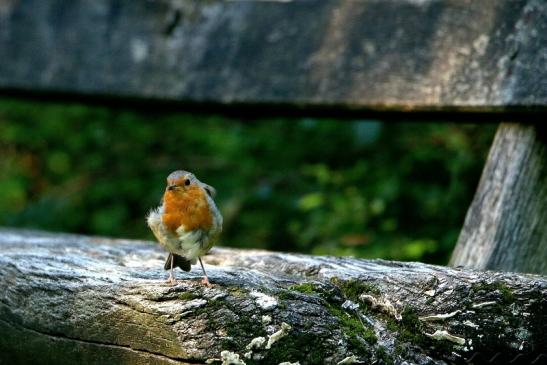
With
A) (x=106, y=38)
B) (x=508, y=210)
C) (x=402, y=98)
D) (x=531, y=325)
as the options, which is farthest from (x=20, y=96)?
(x=531, y=325)

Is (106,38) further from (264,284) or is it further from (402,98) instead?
(264,284)

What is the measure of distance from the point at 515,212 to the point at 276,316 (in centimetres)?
108

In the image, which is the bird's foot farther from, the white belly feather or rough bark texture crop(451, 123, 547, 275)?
rough bark texture crop(451, 123, 547, 275)

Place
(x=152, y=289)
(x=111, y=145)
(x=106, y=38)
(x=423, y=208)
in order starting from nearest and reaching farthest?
1. (x=152, y=289)
2. (x=106, y=38)
3. (x=423, y=208)
4. (x=111, y=145)

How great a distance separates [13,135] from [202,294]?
4.03 meters

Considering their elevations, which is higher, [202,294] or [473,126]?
[473,126]

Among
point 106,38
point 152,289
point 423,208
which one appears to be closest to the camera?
point 152,289

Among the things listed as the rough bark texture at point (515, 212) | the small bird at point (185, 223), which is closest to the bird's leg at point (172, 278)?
the small bird at point (185, 223)

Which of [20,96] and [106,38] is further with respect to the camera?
[20,96]

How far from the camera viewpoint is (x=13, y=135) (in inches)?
218

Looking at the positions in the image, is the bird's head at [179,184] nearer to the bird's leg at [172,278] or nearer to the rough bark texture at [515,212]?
the bird's leg at [172,278]

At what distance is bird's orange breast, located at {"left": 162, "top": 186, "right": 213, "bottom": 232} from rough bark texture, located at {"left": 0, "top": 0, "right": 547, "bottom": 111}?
28.5 inches

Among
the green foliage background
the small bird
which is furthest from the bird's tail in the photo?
the green foliage background

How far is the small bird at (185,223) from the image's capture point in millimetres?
2355
